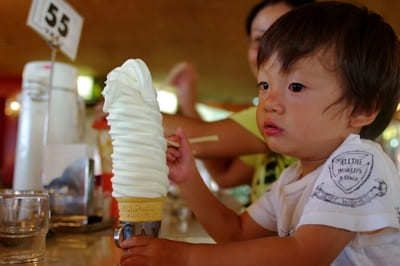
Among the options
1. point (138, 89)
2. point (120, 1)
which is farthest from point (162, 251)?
point (120, 1)

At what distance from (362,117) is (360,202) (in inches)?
7.1

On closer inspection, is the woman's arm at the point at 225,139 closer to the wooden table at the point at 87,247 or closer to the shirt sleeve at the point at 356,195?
the wooden table at the point at 87,247

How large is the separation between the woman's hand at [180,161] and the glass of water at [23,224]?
216 millimetres

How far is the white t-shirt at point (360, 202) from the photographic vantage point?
1.76ft

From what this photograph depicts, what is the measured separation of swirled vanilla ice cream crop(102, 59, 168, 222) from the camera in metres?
0.50

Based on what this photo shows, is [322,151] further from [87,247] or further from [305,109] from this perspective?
[87,247]

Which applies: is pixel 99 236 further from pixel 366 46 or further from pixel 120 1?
pixel 120 1

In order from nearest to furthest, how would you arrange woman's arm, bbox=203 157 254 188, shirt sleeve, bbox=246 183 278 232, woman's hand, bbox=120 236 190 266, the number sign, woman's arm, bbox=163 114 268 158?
woman's hand, bbox=120 236 190 266 < shirt sleeve, bbox=246 183 278 232 < the number sign < woman's arm, bbox=163 114 268 158 < woman's arm, bbox=203 157 254 188

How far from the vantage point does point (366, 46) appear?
25.5 inches

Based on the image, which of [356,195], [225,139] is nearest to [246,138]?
[225,139]

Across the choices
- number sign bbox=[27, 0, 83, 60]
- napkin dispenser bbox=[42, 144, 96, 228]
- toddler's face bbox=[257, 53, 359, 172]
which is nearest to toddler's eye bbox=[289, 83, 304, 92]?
toddler's face bbox=[257, 53, 359, 172]

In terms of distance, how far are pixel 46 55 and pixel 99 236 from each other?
0.78 meters

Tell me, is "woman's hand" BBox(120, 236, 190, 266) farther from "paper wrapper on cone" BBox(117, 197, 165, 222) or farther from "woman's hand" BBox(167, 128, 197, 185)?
"woman's hand" BBox(167, 128, 197, 185)

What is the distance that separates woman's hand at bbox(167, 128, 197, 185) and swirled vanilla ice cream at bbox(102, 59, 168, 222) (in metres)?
0.17
